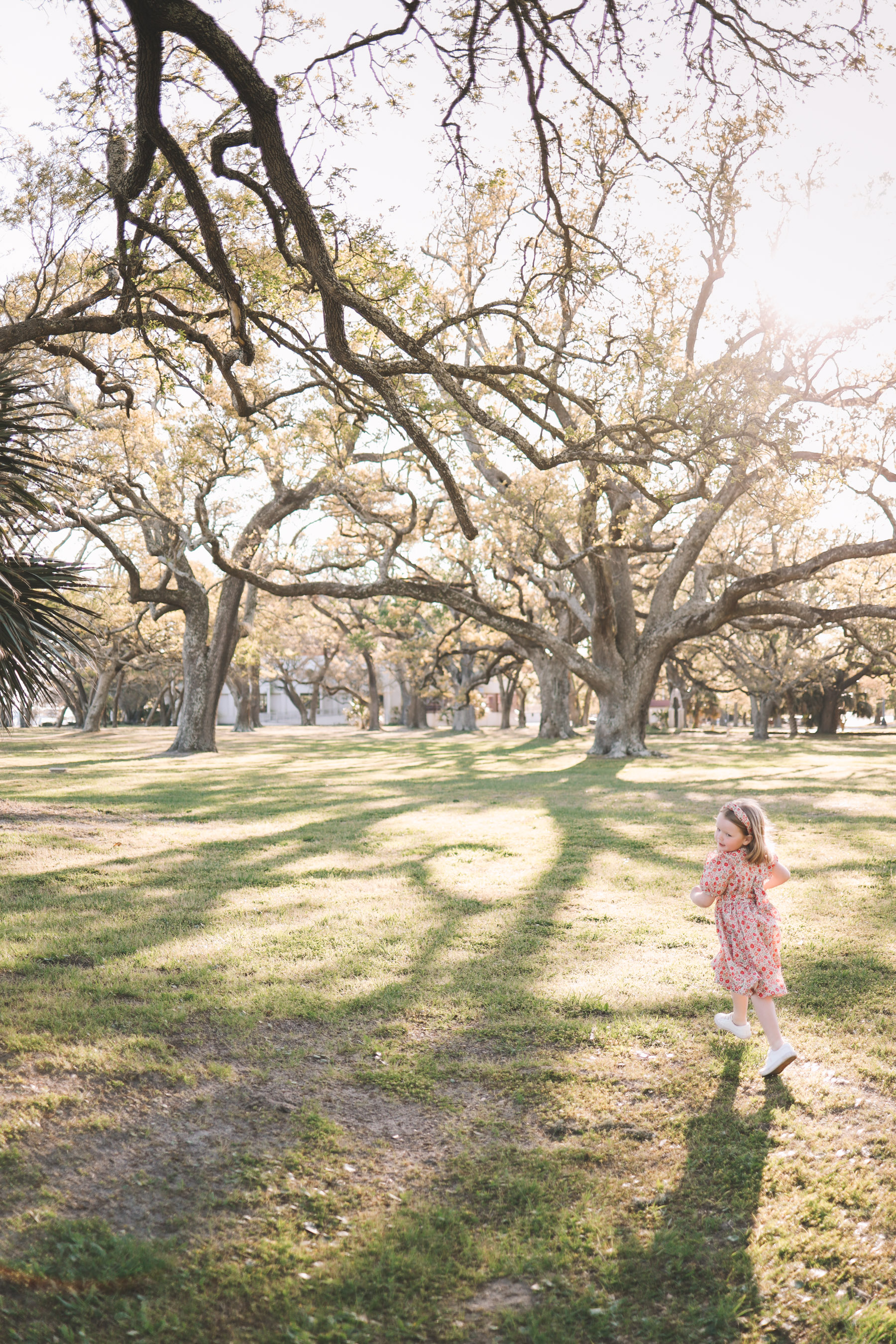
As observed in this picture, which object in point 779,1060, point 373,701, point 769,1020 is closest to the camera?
point 779,1060

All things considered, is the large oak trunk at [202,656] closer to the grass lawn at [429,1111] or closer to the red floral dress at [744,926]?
the grass lawn at [429,1111]

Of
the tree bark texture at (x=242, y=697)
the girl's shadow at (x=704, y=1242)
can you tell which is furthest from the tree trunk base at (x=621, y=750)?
the tree bark texture at (x=242, y=697)

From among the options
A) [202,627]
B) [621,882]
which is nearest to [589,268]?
[621,882]

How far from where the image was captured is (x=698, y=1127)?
3514mm

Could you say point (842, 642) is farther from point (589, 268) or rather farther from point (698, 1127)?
point (698, 1127)

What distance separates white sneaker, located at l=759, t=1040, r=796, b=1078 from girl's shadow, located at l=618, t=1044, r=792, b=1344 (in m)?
0.26

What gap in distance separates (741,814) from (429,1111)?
1.94 meters

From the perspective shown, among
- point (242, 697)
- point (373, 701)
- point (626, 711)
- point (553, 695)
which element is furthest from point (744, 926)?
point (373, 701)

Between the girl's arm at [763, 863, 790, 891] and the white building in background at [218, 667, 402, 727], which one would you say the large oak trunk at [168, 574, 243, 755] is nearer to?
the girl's arm at [763, 863, 790, 891]

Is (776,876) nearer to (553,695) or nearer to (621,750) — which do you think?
(621,750)

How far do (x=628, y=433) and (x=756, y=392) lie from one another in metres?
5.21

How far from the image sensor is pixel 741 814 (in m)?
4.23

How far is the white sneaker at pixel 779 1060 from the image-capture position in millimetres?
3877

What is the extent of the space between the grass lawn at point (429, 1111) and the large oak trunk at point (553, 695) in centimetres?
2288
